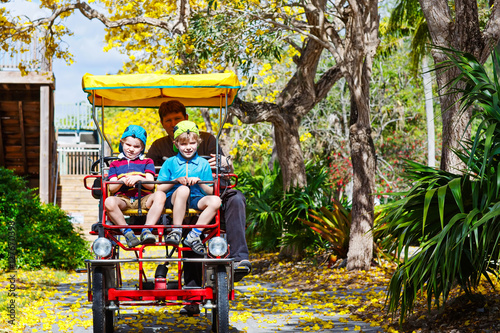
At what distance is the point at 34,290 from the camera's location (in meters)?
9.05

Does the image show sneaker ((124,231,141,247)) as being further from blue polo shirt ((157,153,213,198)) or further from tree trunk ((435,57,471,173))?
tree trunk ((435,57,471,173))

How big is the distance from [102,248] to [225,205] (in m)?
1.21

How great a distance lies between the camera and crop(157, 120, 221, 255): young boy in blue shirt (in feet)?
17.5

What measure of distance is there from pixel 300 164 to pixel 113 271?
27.0 ft

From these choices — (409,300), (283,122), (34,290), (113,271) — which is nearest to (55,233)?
(34,290)

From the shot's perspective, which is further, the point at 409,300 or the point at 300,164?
the point at 300,164

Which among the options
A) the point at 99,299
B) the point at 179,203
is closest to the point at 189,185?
the point at 179,203

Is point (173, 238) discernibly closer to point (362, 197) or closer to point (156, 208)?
point (156, 208)

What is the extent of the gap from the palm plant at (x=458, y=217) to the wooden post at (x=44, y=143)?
11.2 metres

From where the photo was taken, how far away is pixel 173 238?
515 centimetres

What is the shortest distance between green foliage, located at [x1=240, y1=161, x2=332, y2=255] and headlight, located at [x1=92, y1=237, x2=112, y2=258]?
22.5 feet

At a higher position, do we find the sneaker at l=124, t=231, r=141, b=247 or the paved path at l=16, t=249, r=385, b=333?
the sneaker at l=124, t=231, r=141, b=247

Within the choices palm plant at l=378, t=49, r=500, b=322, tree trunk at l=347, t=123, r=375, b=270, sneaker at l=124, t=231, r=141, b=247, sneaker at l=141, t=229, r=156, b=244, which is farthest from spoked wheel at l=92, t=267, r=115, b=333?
tree trunk at l=347, t=123, r=375, b=270

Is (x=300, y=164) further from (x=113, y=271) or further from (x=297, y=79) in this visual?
(x=113, y=271)
